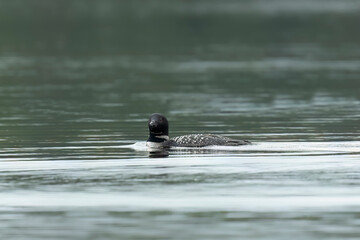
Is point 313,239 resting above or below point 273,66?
below

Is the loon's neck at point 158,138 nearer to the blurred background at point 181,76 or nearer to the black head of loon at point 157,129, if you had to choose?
the black head of loon at point 157,129

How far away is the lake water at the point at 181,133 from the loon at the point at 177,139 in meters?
0.24

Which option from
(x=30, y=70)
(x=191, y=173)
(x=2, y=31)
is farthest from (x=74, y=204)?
(x=2, y=31)

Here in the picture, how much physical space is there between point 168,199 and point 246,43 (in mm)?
54270

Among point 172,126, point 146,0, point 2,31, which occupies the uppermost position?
point 146,0

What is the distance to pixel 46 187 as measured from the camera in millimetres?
18406

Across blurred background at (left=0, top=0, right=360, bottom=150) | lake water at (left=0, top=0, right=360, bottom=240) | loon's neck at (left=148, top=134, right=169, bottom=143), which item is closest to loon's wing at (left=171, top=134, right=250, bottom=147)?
lake water at (left=0, top=0, right=360, bottom=240)

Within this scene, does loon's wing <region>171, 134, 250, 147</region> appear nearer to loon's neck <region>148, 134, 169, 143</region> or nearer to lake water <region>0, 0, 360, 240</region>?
lake water <region>0, 0, 360, 240</region>

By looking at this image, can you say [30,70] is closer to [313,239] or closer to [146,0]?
[313,239]

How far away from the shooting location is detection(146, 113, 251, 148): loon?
23031 mm

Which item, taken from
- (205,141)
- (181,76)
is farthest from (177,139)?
(181,76)

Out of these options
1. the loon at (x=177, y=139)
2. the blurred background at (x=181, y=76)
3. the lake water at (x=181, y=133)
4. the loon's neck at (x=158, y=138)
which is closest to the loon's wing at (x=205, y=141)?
the loon at (x=177, y=139)

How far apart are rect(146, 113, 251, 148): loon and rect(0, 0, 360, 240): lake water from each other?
24 cm

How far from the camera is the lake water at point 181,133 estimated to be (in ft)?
52.8
